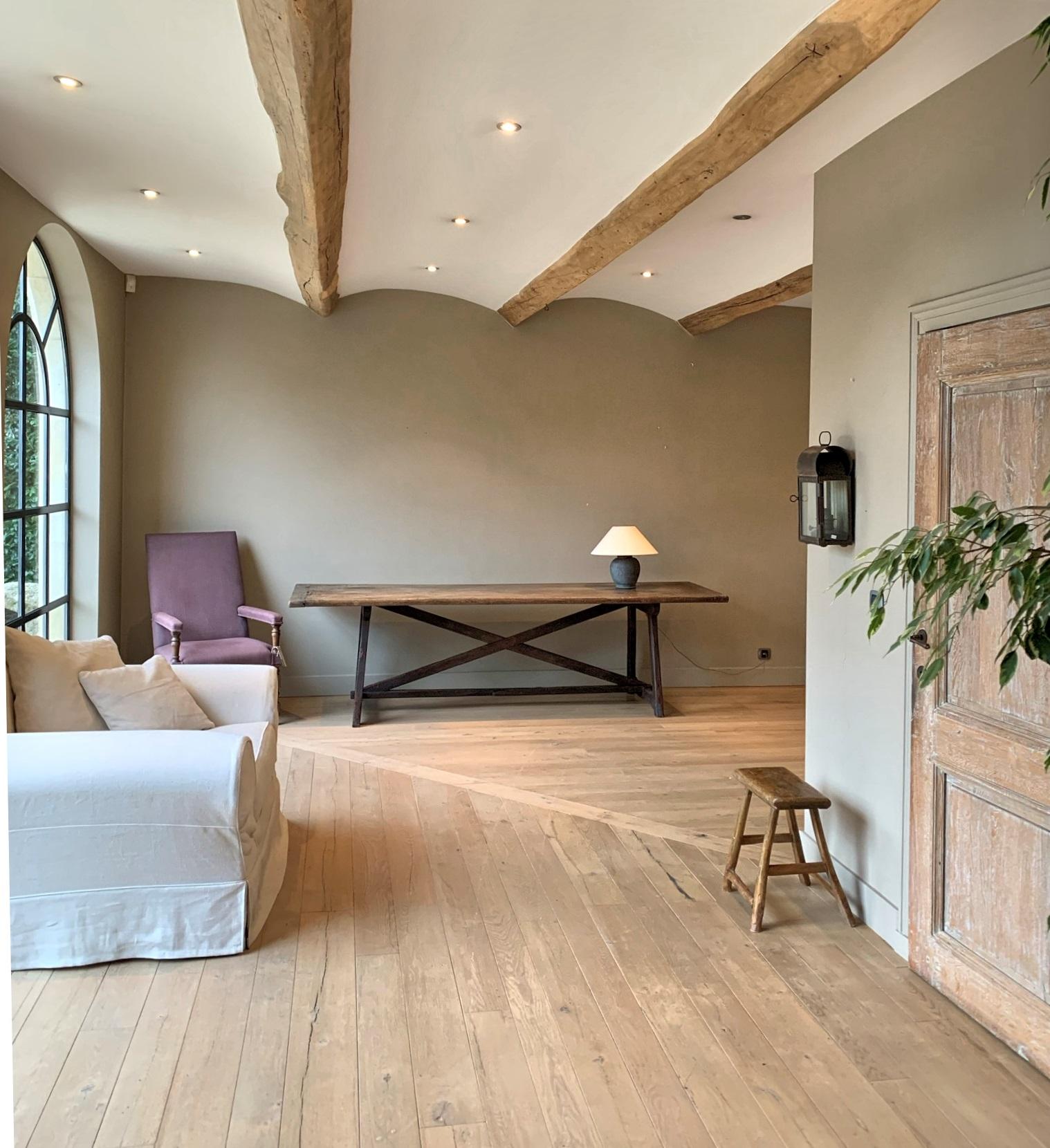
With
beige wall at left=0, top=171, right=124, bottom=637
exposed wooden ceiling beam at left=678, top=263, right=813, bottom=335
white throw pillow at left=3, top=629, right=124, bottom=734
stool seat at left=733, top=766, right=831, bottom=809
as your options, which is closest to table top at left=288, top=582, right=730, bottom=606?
beige wall at left=0, top=171, right=124, bottom=637

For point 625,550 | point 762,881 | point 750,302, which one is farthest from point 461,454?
point 762,881

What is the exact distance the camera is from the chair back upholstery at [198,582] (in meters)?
5.85

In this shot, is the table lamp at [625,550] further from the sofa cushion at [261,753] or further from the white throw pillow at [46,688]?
the white throw pillow at [46,688]

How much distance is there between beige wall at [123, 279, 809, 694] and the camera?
6.14 m

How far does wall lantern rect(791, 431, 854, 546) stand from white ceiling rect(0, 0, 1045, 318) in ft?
3.16

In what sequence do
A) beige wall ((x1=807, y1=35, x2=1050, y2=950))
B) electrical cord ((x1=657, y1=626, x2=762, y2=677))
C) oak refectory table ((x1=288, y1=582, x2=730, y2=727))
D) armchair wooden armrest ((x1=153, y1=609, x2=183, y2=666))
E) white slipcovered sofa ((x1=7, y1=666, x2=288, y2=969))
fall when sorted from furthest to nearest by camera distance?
electrical cord ((x1=657, y1=626, x2=762, y2=677)) → oak refectory table ((x1=288, y1=582, x2=730, y2=727)) → armchair wooden armrest ((x1=153, y1=609, x2=183, y2=666)) → white slipcovered sofa ((x1=7, y1=666, x2=288, y2=969)) → beige wall ((x1=807, y1=35, x2=1050, y2=950))

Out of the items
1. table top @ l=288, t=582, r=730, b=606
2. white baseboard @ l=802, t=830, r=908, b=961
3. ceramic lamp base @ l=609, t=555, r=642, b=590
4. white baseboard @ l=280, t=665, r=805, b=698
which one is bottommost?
white baseboard @ l=802, t=830, r=908, b=961

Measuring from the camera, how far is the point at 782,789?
327cm

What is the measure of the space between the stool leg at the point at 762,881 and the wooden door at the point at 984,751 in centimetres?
43

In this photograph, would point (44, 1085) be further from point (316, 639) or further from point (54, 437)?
point (316, 639)

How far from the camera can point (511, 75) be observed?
2.83 meters

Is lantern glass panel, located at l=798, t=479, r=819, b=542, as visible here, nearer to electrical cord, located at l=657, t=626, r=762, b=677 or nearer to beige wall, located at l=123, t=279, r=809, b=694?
beige wall, located at l=123, t=279, r=809, b=694

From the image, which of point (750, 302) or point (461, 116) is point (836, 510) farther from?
point (750, 302)

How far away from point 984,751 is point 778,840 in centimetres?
89
